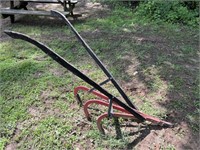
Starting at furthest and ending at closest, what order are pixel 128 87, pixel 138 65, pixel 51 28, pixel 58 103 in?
pixel 51 28, pixel 138 65, pixel 128 87, pixel 58 103

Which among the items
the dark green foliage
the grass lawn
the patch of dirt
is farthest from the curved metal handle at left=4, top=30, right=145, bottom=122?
the dark green foliage

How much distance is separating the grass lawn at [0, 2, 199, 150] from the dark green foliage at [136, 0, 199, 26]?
26cm

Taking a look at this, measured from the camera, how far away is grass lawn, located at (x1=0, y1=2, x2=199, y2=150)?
8.02 ft

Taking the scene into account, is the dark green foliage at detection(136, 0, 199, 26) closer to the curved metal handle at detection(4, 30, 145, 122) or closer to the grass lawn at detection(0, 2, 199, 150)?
the grass lawn at detection(0, 2, 199, 150)

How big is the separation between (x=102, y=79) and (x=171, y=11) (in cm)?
273

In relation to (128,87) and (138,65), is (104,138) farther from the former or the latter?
(138,65)

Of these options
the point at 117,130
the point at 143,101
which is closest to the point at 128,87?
the point at 143,101

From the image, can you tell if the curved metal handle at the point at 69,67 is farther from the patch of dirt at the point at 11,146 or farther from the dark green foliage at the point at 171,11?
the dark green foliage at the point at 171,11

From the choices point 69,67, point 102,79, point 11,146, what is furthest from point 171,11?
point 11,146

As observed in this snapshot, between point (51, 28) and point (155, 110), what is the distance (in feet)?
10.6

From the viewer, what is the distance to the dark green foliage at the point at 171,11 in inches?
192

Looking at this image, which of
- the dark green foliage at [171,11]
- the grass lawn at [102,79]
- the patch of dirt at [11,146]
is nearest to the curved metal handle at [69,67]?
the grass lawn at [102,79]

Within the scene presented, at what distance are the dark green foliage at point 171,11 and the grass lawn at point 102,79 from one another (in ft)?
0.87

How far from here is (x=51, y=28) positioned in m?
5.07
